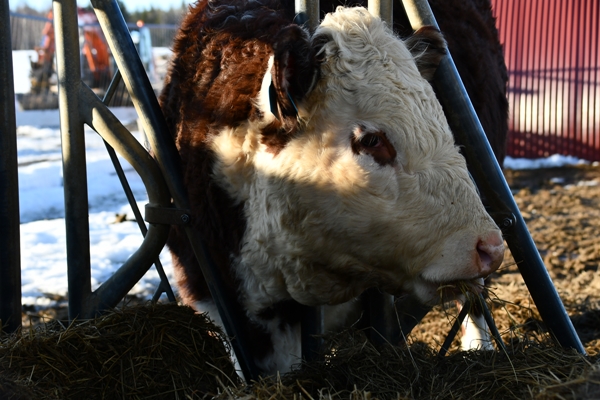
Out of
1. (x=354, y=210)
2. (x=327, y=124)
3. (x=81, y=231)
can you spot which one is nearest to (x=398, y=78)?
(x=327, y=124)

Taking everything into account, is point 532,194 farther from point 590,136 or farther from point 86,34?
point 86,34

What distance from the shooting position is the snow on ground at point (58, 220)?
17.3 ft

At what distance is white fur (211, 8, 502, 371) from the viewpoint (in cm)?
222

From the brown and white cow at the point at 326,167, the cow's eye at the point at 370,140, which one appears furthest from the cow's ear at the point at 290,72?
the cow's eye at the point at 370,140

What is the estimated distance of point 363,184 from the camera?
2.26 metres

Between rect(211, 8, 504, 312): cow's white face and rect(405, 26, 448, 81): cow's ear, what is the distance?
109 millimetres

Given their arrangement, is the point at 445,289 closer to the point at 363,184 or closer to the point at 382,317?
the point at 363,184

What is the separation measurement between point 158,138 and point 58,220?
4903 millimetres

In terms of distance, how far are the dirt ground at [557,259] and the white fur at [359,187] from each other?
23cm

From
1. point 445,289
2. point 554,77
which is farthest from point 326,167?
point 554,77

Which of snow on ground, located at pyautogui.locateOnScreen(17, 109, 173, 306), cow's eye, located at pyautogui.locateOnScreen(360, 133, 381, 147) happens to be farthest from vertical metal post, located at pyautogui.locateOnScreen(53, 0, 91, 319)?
snow on ground, located at pyautogui.locateOnScreen(17, 109, 173, 306)

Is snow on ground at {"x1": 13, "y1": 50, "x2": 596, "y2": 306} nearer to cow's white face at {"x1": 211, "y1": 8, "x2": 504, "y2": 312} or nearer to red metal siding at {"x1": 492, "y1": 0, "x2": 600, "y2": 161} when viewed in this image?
red metal siding at {"x1": 492, "y1": 0, "x2": 600, "y2": 161}

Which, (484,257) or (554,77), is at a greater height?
(554,77)

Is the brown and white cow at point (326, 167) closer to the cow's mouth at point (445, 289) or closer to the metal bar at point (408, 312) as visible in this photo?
the cow's mouth at point (445, 289)
